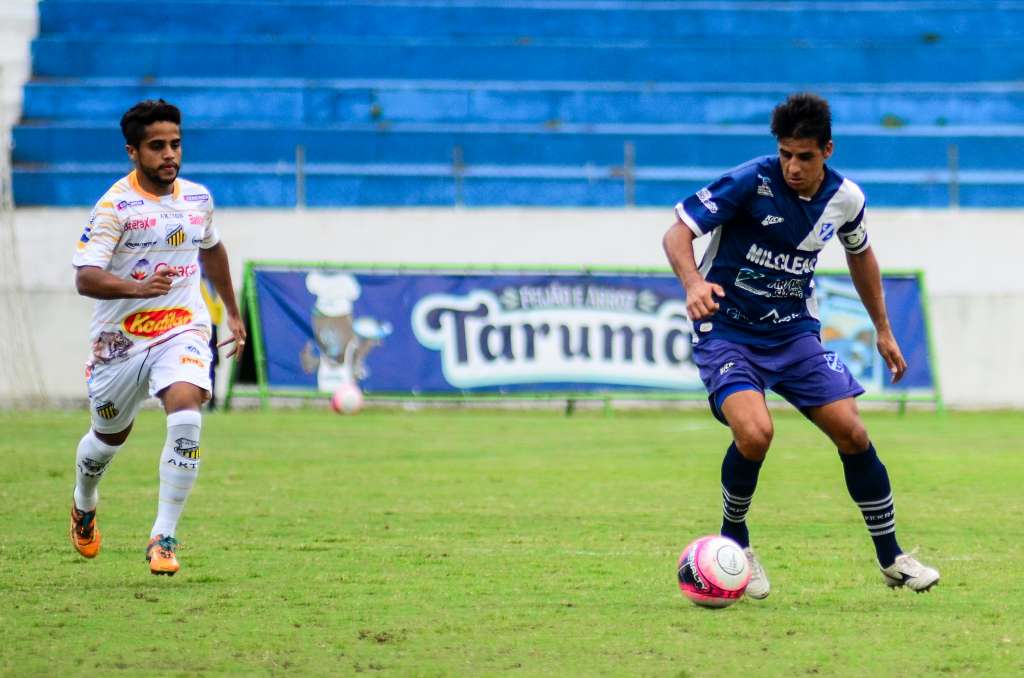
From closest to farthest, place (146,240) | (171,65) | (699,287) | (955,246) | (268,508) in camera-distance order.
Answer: (699,287), (146,240), (268,508), (955,246), (171,65)

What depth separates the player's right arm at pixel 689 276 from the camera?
6137 mm

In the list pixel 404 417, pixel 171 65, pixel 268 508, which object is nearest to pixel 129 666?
pixel 268 508

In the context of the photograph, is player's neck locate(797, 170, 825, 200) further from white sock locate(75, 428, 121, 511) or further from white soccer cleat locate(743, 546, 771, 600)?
white sock locate(75, 428, 121, 511)

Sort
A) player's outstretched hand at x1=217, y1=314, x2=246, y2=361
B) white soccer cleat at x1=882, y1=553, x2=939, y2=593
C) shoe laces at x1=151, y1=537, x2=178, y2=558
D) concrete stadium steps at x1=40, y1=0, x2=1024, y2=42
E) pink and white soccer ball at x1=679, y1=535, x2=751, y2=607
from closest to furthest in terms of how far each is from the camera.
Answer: pink and white soccer ball at x1=679, y1=535, x2=751, y2=607 < white soccer cleat at x1=882, y1=553, x2=939, y2=593 < shoe laces at x1=151, y1=537, x2=178, y2=558 < player's outstretched hand at x1=217, y1=314, x2=246, y2=361 < concrete stadium steps at x1=40, y1=0, x2=1024, y2=42

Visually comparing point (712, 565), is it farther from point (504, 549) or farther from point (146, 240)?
point (146, 240)

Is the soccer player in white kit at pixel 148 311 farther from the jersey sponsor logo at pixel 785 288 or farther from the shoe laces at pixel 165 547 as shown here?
the jersey sponsor logo at pixel 785 288

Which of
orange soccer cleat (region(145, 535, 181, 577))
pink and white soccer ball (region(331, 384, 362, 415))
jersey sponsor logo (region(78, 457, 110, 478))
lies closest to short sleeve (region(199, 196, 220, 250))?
jersey sponsor logo (region(78, 457, 110, 478))

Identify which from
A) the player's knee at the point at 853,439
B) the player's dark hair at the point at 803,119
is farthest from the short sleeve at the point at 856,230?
the player's knee at the point at 853,439

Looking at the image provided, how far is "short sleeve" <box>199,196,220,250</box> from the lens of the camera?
7.68m

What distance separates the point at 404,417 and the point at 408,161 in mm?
6144

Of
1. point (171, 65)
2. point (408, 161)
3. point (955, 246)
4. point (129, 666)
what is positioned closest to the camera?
point (129, 666)

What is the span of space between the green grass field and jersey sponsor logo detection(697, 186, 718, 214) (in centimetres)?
163

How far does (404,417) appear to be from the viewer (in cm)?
1842

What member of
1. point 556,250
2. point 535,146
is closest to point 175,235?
point 556,250
